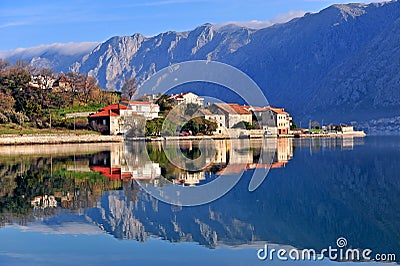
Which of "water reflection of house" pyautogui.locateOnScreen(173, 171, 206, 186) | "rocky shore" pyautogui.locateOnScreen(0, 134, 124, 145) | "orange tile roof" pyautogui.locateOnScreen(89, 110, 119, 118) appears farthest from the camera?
"orange tile roof" pyautogui.locateOnScreen(89, 110, 119, 118)

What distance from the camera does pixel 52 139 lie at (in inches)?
1911

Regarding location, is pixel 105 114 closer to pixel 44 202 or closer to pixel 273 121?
pixel 273 121

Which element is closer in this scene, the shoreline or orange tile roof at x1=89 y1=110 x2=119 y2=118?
the shoreline

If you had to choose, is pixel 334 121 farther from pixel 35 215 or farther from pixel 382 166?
pixel 35 215

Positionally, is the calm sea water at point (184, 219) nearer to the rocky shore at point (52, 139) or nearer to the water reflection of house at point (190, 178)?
the water reflection of house at point (190, 178)

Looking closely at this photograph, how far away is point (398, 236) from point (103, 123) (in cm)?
4769

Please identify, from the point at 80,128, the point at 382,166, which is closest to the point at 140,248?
the point at 382,166

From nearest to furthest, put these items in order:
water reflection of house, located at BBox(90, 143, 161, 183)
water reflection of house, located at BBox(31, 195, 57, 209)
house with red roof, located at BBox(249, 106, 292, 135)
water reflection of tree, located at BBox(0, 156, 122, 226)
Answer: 1. water reflection of tree, located at BBox(0, 156, 122, 226)
2. water reflection of house, located at BBox(31, 195, 57, 209)
3. water reflection of house, located at BBox(90, 143, 161, 183)
4. house with red roof, located at BBox(249, 106, 292, 135)

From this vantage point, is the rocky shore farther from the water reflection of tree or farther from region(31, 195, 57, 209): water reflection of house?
region(31, 195, 57, 209): water reflection of house

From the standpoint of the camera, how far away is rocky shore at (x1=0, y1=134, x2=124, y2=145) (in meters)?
45.5

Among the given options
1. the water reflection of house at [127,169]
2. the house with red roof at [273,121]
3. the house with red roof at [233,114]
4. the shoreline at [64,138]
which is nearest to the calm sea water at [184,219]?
the water reflection of house at [127,169]

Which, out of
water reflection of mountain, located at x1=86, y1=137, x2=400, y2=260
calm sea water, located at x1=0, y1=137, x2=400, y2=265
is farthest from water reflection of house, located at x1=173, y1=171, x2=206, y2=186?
water reflection of mountain, located at x1=86, y1=137, x2=400, y2=260

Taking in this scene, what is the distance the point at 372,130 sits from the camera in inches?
5487

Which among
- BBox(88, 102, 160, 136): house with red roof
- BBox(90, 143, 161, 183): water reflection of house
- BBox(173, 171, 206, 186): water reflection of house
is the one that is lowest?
BBox(173, 171, 206, 186): water reflection of house
